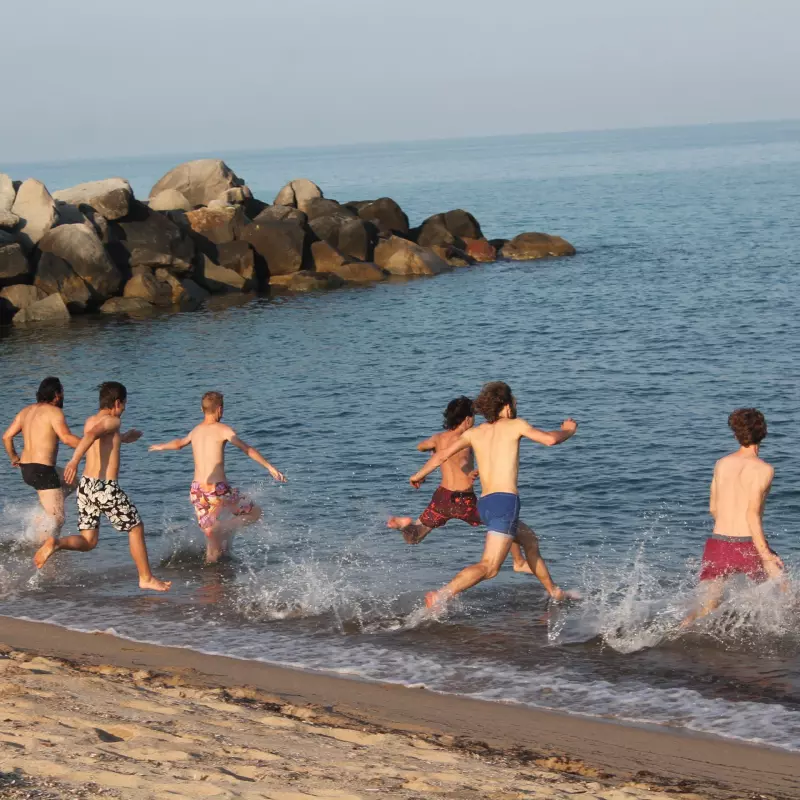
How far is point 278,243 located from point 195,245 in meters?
2.74

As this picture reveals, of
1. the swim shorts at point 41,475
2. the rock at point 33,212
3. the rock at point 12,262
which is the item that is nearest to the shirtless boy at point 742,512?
the swim shorts at point 41,475

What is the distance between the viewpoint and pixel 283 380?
80.8 ft

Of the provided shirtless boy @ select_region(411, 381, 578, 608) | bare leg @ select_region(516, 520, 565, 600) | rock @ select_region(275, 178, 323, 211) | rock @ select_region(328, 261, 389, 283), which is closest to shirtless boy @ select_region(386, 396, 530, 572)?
bare leg @ select_region(516, 520, 565, 600)

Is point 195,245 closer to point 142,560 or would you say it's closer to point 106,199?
point 106,199

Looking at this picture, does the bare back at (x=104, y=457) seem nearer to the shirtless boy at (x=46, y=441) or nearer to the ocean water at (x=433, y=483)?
the shirtless boy at (x=46, y=441)

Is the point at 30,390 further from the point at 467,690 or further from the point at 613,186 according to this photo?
the point at 613,186

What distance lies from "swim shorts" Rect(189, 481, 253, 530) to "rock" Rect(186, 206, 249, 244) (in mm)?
28997

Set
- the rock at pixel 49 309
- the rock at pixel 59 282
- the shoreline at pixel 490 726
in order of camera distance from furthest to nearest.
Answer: the rock at pixel 59 282 → the rock at pixel 49 309 → the shoreline at pixel 490 726

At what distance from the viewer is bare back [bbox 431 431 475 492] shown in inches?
390

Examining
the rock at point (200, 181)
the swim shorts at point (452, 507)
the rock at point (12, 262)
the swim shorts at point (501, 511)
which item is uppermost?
the rock at point (200, 181)

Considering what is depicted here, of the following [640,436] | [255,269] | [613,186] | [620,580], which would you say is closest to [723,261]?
[255,269]

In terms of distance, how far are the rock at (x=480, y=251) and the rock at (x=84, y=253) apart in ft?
51.9

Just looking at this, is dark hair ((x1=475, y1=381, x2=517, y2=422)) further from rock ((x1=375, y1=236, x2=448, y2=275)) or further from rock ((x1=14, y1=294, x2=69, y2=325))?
rock ((x1=375, y1=236, x2=448, y2=275))

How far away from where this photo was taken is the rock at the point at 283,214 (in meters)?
40.2
